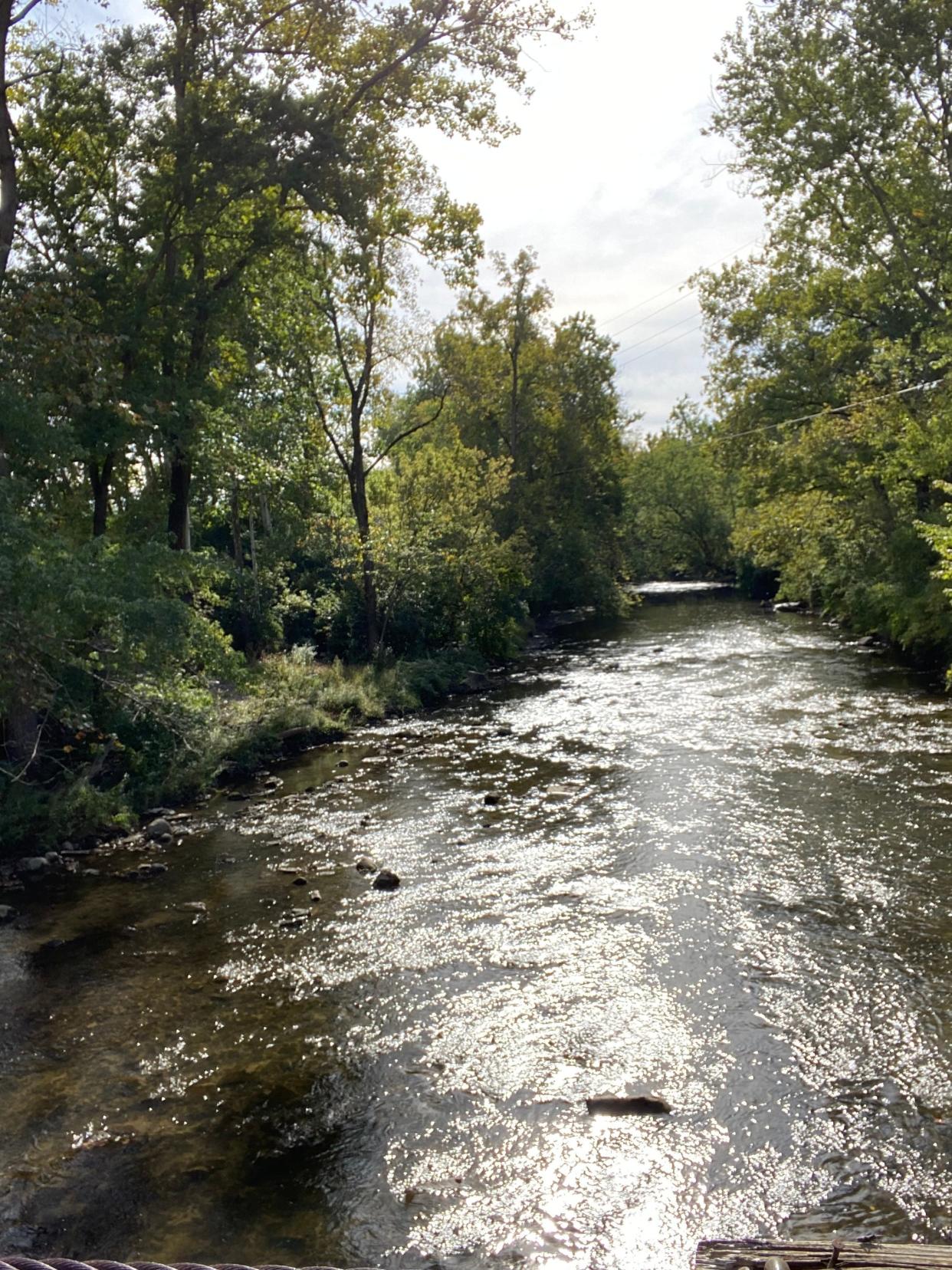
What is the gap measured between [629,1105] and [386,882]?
16.4 feet

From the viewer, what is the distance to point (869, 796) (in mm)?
13398

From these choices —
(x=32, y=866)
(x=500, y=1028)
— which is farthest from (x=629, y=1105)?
(x=32, y=866)

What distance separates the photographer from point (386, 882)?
11.1m

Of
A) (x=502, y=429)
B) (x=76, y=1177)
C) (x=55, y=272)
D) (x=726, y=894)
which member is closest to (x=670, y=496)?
(x=502, y=429)

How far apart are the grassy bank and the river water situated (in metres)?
0.92

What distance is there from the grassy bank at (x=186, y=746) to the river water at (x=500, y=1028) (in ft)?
3.03

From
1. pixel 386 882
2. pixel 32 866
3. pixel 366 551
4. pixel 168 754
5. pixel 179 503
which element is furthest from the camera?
pixel 366 551

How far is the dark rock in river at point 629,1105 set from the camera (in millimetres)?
6566

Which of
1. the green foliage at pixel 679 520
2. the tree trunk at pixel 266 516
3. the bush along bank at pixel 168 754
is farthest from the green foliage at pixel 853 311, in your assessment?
the green foliage at pixel 679 520

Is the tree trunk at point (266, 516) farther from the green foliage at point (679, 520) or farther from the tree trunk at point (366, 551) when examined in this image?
the green foliage at point (679, 520)

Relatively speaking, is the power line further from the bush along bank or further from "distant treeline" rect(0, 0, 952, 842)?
the bush along bank

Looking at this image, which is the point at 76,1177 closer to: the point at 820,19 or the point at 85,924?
the point at 85,924

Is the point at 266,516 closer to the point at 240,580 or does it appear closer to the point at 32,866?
the point at 240,580

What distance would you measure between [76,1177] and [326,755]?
12.5 meters
